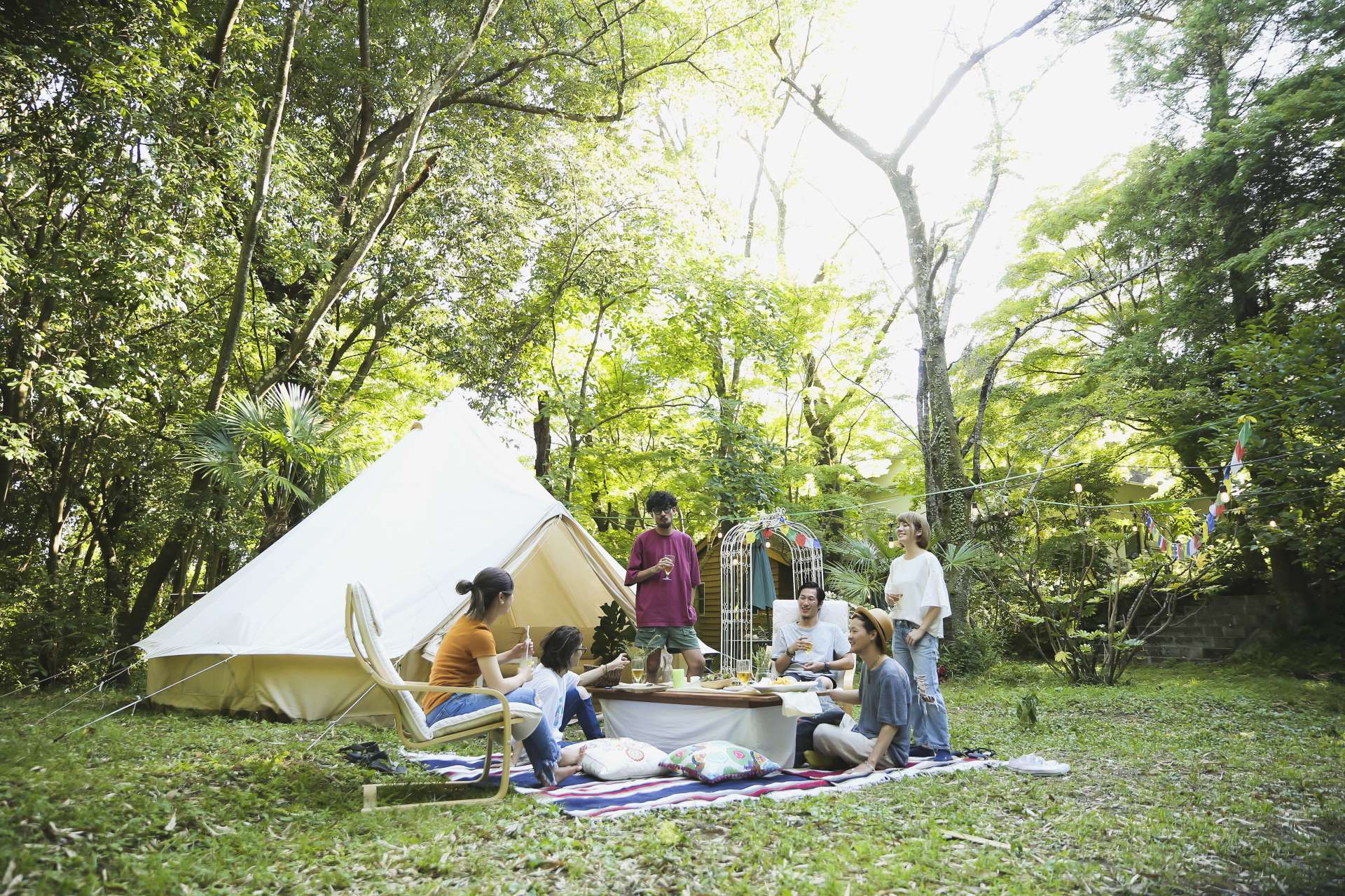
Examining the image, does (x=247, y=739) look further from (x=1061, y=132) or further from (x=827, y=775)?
(x=1061, y=132)

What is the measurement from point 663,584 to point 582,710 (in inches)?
35.1

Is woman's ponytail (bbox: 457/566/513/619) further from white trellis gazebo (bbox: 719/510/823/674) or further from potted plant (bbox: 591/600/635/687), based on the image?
white trellis gazebo (bbox: 719/510/823/674)

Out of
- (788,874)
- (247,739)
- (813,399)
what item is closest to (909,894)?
(788,874)

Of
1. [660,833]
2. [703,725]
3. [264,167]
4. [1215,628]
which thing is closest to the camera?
[660,833]

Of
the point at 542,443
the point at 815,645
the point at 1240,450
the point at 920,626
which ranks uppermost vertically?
the point at 542,443

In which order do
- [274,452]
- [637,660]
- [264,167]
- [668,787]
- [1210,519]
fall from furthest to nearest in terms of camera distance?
[274,452], [637,660], [264,167], [1210,519], [668,787]

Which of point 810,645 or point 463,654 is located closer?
point 463,654

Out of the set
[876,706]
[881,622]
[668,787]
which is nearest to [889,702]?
[876,706]

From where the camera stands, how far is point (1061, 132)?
11.1 meters

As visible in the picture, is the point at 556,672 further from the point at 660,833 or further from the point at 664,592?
the point at 660,833

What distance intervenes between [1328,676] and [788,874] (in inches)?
347

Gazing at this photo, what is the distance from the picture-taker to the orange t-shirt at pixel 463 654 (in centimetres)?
353

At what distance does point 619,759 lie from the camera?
3.93 m

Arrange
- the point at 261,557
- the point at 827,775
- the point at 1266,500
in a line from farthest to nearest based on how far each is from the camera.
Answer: the point at 1266,500
the point at 261,557
the point at 827,775
